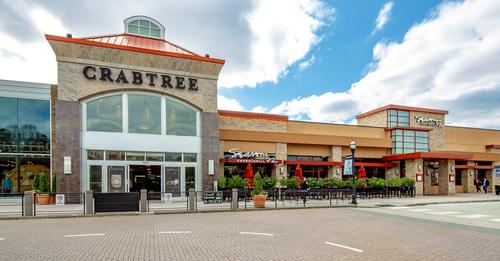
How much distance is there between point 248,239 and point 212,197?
427 inches

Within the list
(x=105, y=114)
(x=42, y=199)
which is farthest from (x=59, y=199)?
(x=105, y=114)

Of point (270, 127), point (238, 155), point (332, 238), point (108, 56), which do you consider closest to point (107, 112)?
point (108, 56)

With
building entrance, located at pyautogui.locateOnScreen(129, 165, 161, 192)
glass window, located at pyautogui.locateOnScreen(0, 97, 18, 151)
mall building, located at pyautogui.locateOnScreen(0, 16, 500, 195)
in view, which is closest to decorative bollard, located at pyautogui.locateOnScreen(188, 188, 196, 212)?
mall building, located at pyautogui.locateOnScreen(0, 16, 500, 195)

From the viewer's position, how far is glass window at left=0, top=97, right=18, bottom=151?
73.9 ft

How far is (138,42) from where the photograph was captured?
25.8 m

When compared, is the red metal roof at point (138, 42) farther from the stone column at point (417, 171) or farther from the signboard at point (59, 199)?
the stone column at point (417, 171)

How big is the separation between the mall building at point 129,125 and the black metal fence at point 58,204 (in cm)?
68

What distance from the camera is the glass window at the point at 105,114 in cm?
2242

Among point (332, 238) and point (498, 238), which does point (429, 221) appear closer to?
point (498, 238)

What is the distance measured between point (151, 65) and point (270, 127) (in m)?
11.9

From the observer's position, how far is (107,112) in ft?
74.6

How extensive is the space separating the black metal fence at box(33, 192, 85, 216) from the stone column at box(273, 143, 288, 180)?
15363 millimetres

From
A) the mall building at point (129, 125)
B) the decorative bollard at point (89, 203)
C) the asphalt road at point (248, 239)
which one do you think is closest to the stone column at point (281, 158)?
the mall building at point (129, 125)

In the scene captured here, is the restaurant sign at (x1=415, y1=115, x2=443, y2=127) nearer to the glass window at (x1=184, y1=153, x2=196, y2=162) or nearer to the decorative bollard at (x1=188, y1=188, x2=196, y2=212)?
the glass window at (x1=184, y1=153, x2=196, y2=162)
